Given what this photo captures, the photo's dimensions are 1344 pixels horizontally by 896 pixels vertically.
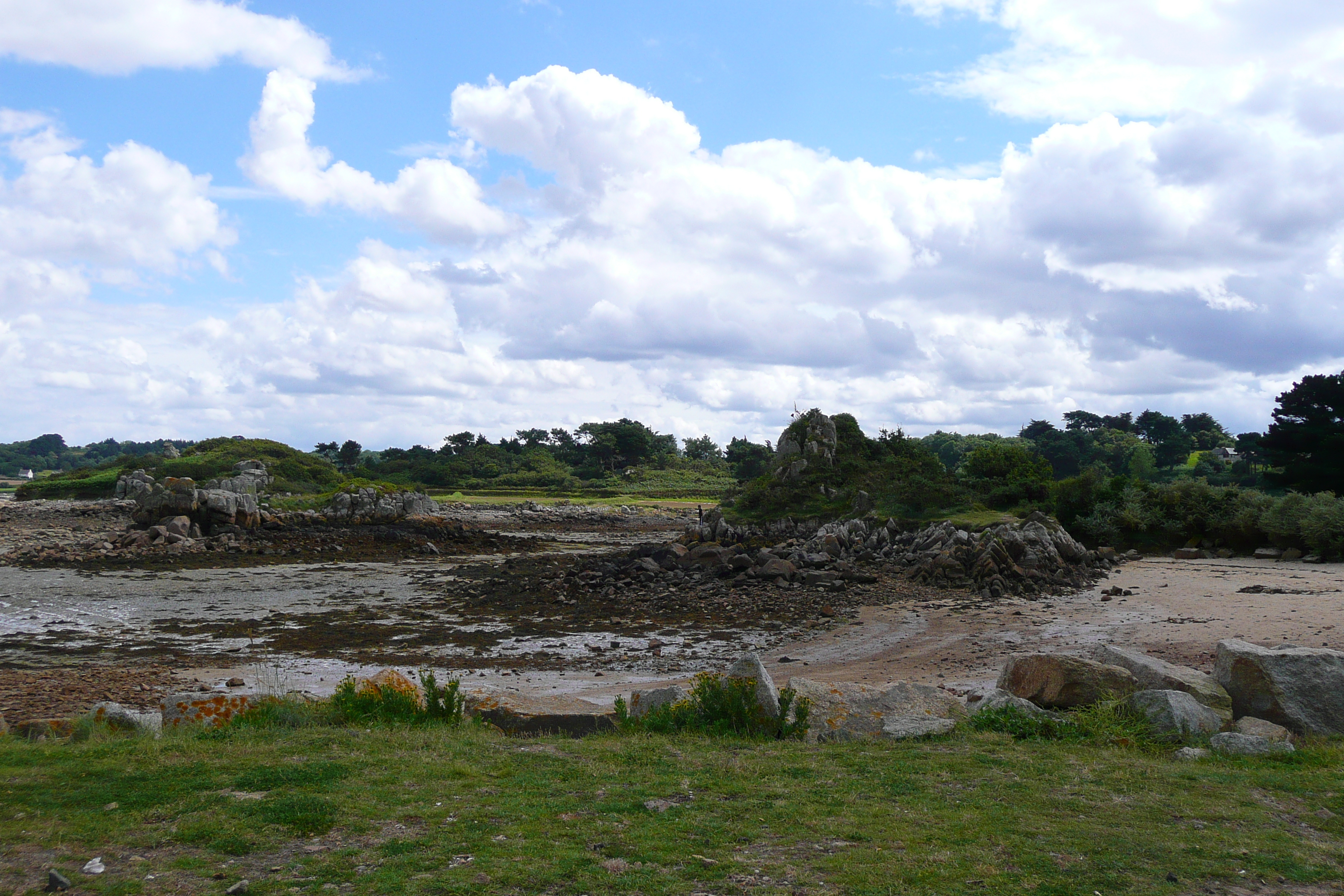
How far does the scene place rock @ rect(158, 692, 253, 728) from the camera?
9.30 m

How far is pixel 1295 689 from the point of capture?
29.2ft

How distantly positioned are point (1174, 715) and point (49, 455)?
699 feet

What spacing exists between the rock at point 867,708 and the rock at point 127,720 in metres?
7.42

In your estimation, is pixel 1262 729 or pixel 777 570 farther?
pixel 777 570

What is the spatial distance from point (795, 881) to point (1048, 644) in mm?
13921

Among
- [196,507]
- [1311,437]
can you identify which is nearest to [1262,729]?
[1311,437]

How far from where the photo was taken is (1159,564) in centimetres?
2914

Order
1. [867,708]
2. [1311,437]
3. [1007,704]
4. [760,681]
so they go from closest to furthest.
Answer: [1007,704]
[760,681]
[867,708]
[1311,437]

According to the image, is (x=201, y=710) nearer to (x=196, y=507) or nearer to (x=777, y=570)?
(x=777, y=570)

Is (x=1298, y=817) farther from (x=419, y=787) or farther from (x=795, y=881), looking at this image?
(x=419, y=787)

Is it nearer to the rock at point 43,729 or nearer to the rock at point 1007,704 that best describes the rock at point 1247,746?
the rock at point 1007,704

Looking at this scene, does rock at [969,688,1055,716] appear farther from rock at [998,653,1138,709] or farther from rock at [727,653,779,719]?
rock at [727,653,779,719]

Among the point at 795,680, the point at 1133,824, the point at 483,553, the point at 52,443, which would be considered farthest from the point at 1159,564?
the point at 52,443

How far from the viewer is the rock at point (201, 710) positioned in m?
9.30
